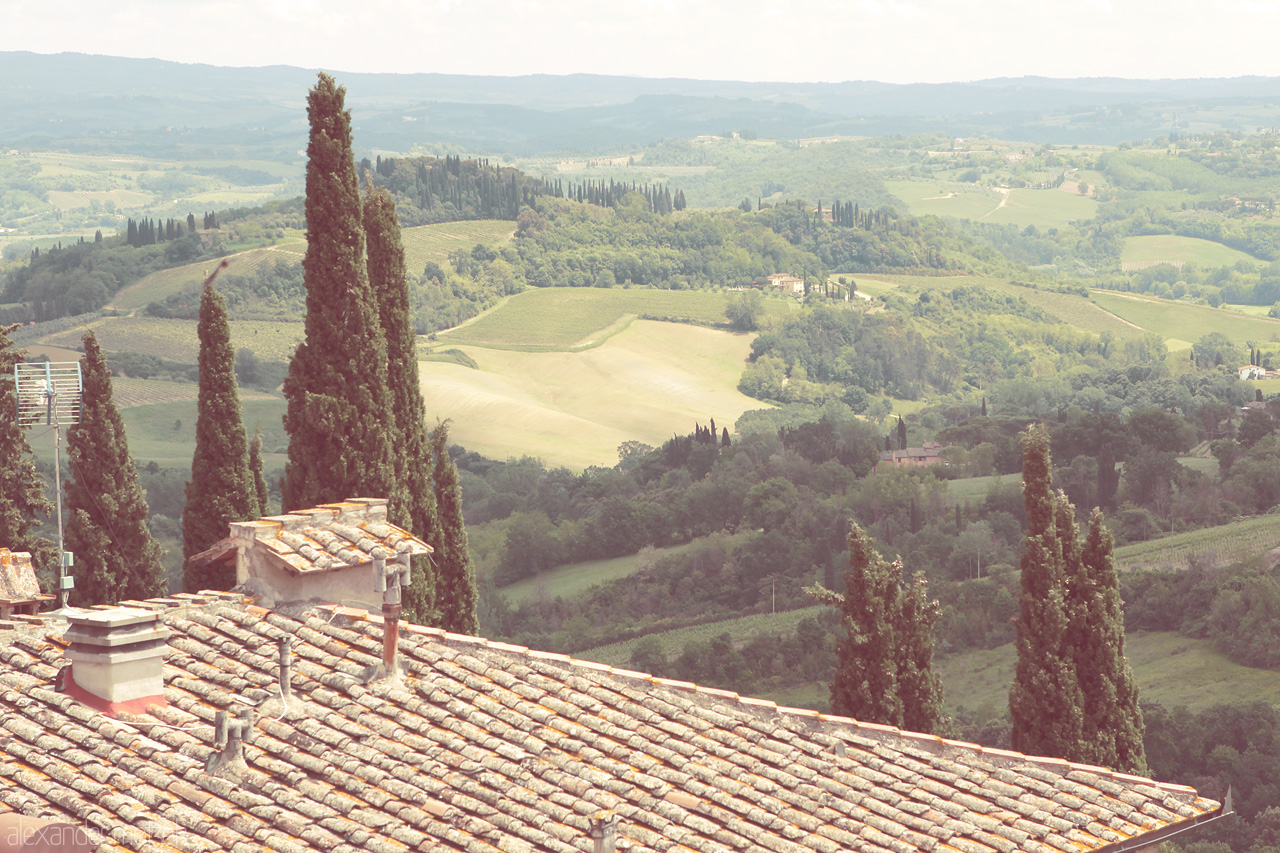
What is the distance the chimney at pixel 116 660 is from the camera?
31.4ft

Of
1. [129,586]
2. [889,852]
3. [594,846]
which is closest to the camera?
[594,846]

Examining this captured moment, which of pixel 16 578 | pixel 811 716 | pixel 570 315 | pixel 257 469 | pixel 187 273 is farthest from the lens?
pixel 570 315

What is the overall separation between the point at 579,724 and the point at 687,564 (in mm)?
90281

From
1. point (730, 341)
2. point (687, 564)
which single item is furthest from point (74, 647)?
point (730, 341)

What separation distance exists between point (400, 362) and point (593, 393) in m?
137

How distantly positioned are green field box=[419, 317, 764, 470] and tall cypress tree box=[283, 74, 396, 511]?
11594 centimetres

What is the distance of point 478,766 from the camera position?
9344mm

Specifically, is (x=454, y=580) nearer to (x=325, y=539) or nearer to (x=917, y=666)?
(x=917, y=666)

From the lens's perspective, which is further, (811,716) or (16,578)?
(16,578)

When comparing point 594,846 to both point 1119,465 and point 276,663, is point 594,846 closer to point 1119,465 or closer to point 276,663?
point 276,663

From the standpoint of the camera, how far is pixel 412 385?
2222 centimetres

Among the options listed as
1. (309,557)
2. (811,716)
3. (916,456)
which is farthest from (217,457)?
(916,456)

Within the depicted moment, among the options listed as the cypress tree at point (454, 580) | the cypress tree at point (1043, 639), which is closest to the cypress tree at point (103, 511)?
the cypress tree at point (454, 580)

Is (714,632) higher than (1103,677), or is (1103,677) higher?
(1103,677)
